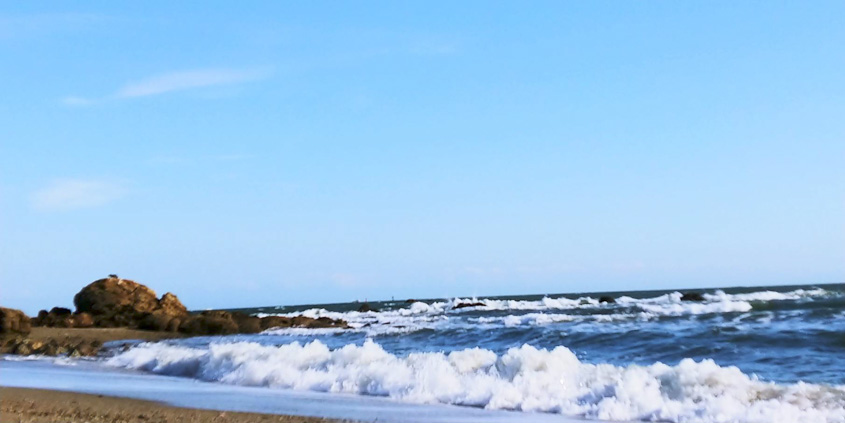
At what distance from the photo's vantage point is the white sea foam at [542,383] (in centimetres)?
916

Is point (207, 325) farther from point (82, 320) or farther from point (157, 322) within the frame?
point (82, 320)

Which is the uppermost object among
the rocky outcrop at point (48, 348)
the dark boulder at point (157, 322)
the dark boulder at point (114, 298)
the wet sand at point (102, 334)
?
the dark boulder at point (114, 298)

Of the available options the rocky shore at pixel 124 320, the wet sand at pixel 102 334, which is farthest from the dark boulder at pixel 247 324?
the wet sand at pixel 102 334

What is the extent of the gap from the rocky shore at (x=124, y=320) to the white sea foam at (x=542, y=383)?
32.6 feet

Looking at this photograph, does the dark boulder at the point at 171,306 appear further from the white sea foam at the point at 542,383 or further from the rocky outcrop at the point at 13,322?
the white sea foam at the point at 542,383

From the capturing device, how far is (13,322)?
78.1ft

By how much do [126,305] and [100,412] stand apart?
2398cm

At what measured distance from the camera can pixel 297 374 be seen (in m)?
13.0

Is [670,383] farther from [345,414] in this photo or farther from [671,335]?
[671,335]

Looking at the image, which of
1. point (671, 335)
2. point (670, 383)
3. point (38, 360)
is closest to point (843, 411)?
point (670, 383)

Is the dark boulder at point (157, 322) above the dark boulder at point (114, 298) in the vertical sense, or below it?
below

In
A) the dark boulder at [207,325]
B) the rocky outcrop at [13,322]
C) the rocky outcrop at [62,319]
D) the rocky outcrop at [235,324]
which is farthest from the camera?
the rocky outcrop at [62,319]

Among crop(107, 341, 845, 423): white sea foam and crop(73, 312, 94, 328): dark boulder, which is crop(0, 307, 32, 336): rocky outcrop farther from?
crop(107, 341, 845, 423): white sea foam

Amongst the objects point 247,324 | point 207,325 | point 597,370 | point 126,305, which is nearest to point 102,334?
point 207,325
